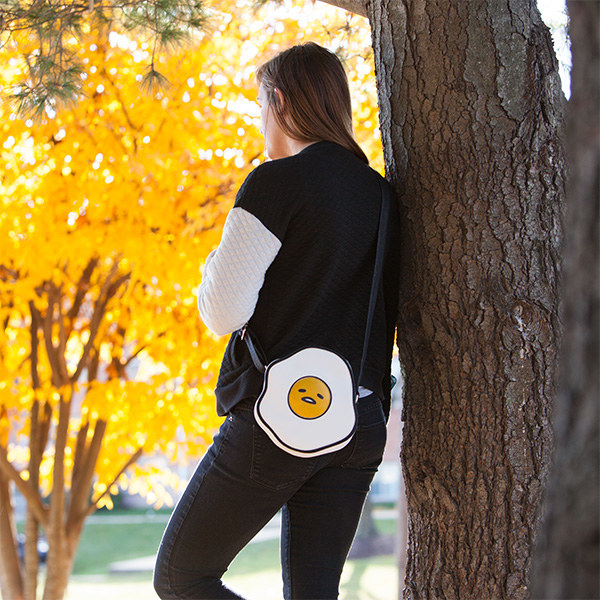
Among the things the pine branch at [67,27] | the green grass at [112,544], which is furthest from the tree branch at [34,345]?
the green grass at [112,544]

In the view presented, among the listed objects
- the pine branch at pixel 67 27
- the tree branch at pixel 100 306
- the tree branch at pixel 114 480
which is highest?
the pine branch at pixel 67 27

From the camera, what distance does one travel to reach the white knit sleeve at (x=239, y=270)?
5.39ft

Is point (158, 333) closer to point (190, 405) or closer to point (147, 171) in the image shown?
point (190, 405)

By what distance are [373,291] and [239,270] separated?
0.32 meters

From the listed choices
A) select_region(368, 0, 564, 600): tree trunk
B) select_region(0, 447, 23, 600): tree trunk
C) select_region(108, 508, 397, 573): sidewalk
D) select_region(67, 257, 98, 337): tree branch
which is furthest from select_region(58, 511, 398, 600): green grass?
select_region(368, 0, 564, 600): tree trunk

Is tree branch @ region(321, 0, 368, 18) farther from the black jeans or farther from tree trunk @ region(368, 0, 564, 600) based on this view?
the black jeans

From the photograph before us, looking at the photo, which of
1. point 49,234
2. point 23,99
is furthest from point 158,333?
point 23,99

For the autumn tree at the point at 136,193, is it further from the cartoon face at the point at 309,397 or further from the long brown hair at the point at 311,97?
the cartoon face at the point at 309,397

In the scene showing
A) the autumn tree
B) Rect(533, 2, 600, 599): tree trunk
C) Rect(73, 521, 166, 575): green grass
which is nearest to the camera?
Rect(533, 2, 600, 599): tree trunk

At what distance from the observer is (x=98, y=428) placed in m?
5.36

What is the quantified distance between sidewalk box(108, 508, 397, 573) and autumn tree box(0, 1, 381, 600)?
5.29 m

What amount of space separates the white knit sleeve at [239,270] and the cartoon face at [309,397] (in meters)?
0.19

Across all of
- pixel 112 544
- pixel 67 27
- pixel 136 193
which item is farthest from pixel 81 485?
pixel 112 544

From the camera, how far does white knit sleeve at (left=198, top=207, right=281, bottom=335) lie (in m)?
1.64
